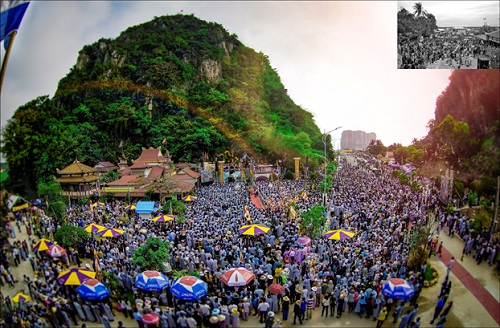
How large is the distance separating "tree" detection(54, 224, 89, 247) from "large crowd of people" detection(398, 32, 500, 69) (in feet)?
36.3

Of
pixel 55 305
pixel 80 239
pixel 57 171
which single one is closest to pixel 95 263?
pixel 80 239

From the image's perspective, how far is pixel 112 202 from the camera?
13.5 meters

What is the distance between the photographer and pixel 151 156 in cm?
1402

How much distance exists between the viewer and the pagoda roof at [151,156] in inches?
548

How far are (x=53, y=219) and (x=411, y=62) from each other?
40.1 feet

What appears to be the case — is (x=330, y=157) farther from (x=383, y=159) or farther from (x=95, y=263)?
(x=95, y=263)

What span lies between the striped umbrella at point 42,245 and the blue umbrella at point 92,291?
2.56m

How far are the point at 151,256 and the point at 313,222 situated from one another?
5.26 metres

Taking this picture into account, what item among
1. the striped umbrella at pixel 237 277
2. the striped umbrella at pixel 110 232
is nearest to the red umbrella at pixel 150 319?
the striped umbrella at pixel 237 277

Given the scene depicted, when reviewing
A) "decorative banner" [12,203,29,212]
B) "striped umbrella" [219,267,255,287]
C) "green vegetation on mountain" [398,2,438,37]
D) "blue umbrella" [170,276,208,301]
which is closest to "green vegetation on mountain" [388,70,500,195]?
"green vegetation on mountain" [398,2,438,37]

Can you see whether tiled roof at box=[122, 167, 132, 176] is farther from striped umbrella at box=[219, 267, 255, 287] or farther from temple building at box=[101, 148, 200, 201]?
striped umbrella at box=[219, 267, 255, 287]

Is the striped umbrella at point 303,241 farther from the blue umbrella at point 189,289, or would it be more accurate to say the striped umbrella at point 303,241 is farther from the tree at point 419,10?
the tree at point 419,10

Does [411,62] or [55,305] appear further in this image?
[411,62]

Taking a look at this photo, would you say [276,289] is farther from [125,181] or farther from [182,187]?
[182,187]
